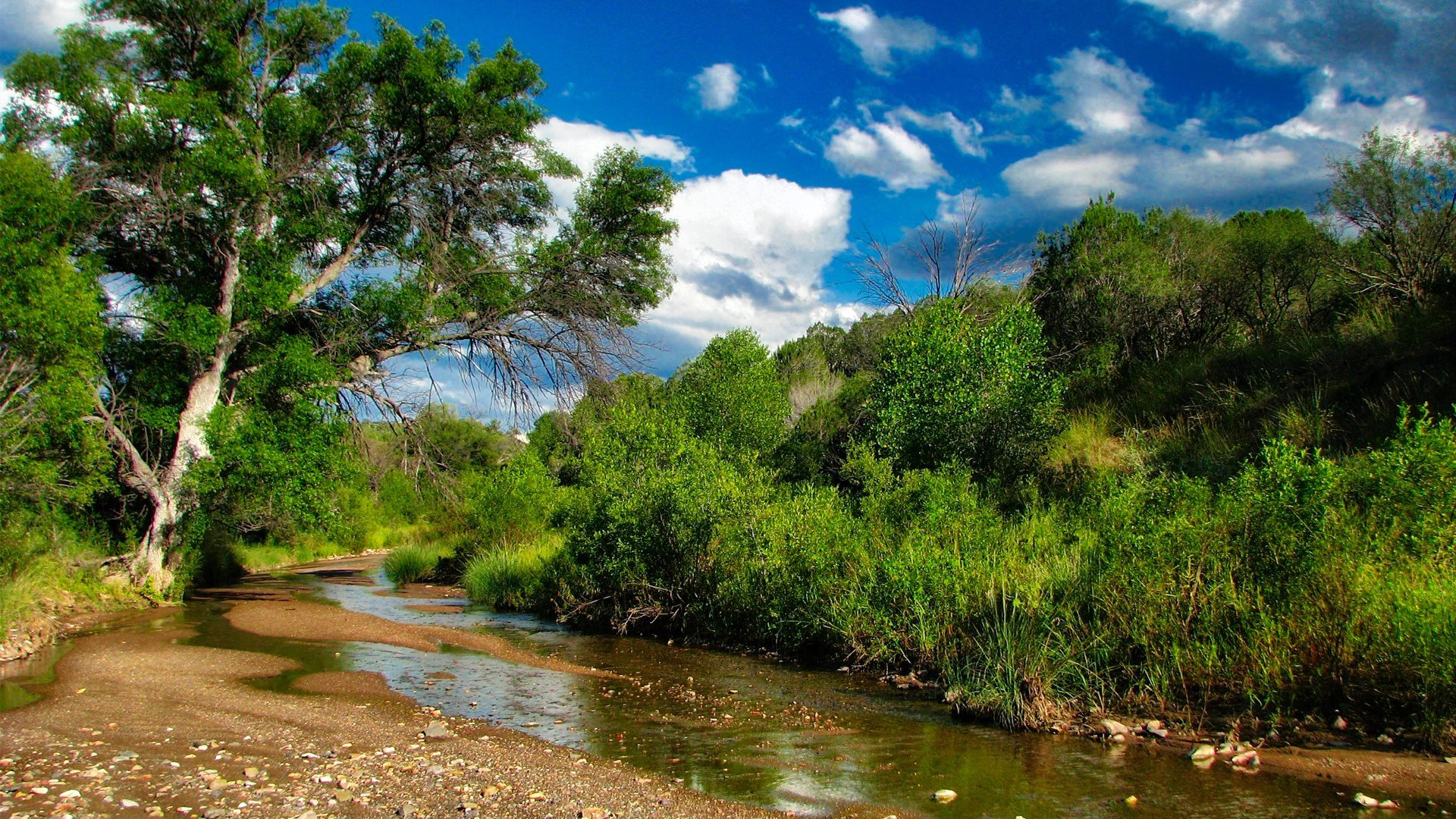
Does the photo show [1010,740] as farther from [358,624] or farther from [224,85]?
[224,85]

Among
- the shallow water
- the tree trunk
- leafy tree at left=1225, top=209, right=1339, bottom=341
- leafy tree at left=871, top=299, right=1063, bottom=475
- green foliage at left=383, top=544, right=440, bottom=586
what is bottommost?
green foliage at left=383, top=544, right=440, bottom=586

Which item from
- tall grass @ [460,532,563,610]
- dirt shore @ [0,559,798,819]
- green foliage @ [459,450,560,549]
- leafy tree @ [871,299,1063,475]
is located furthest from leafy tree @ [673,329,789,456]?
dirt shore @ [0,559,798,819]

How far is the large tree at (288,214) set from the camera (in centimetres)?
1853

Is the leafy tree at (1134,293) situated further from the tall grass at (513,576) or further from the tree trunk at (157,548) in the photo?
the tree trunk at (157,548)

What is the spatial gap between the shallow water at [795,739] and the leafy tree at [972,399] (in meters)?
7.59

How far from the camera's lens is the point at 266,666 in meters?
11.9

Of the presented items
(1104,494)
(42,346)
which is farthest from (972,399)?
(42,346)

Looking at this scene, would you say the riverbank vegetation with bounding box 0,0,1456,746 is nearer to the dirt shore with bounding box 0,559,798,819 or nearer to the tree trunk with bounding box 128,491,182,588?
the tree trunk with bounding box 128,491,182,588

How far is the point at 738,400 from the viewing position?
3000 centimetres

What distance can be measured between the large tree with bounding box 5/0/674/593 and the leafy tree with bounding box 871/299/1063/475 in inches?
379

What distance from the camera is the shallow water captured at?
671cm

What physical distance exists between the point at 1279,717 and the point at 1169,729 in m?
1.00

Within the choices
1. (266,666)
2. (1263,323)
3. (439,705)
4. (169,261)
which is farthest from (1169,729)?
(169,261)

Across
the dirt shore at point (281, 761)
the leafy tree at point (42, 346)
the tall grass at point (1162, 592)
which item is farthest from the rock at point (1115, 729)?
the leafy tree at point (42, 346)
